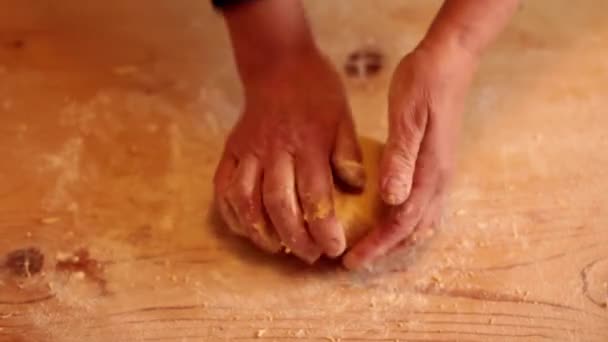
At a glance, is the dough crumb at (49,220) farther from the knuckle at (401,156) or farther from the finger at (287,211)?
the knuckle at (401,156)

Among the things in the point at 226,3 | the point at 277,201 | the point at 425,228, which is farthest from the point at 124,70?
the point at 425,228

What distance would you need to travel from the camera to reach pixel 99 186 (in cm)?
92

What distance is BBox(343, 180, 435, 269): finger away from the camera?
2.67 ft

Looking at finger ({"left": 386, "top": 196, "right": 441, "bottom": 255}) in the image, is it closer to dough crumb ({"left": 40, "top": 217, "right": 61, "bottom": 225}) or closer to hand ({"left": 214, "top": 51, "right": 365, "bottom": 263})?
hand ({"left": 214, "top": 51, "right": 365, "bottom": 263})

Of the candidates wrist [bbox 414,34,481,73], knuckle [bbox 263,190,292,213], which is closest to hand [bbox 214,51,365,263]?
knuckle [bbox 263,190,292,213]

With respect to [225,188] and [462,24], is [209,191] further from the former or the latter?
[462,24]

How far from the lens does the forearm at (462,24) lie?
817 mm

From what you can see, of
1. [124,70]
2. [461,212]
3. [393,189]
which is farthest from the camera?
[124,70]

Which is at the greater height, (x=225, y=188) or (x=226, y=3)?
(x=226, y=3)

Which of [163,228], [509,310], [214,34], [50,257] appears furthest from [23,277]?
[509,310]

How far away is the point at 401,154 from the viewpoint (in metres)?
0.79

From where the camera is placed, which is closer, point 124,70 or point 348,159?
point 348,159

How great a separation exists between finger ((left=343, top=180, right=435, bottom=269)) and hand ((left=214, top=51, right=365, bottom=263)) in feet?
0.08

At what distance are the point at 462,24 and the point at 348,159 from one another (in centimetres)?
17
